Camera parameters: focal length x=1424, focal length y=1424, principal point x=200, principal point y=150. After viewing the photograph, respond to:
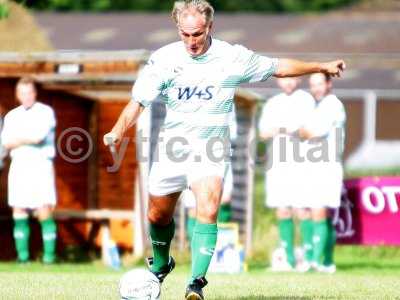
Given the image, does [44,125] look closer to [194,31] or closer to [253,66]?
[253,66]

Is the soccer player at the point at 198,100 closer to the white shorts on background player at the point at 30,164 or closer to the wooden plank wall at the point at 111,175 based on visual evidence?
the white shorts on background player at the point at 30,164

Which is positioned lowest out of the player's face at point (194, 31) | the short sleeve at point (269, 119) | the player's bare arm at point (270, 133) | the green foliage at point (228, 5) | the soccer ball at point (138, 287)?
the soccer ball at point (138, 287)

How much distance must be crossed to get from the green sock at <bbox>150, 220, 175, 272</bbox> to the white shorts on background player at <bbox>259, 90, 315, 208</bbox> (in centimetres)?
520

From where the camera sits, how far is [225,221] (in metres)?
18.3

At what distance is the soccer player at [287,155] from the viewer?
55.7 ft

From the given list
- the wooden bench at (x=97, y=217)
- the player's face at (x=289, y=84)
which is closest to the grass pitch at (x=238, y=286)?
the player's face at (x=289, y=84)

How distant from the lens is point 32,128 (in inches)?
693

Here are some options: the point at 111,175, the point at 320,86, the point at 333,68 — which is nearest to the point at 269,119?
the point at 320,86

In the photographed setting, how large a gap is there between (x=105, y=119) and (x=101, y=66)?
9.37ft

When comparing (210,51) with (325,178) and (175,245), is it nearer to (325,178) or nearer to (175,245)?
(325,178)

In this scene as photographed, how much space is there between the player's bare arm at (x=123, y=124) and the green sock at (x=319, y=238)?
5.98 metres

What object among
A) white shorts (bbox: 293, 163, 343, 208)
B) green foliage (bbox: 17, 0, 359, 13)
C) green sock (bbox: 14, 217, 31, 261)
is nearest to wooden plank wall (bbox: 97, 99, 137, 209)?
green sock (bbox: 14, 217, 31, 261)

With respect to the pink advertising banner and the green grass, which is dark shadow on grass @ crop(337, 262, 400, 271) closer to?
the green grass

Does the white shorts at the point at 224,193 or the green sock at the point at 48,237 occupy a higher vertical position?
the white shorts at the point at 224,193
